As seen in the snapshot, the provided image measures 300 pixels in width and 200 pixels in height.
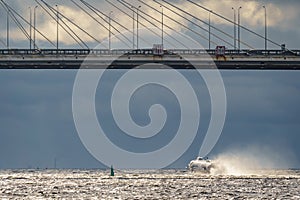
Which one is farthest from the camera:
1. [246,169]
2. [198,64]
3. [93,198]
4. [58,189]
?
[246,169]

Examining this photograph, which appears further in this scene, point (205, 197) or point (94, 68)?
point (94, 68)

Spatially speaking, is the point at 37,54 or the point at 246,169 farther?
the point at 246,169

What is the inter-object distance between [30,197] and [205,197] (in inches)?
520

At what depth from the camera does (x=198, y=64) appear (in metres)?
133

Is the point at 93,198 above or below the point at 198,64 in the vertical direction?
below

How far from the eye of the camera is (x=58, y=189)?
391 ft

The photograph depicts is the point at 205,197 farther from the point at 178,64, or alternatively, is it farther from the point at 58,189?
the point at 178,64

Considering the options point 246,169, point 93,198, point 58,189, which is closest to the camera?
point 93,198

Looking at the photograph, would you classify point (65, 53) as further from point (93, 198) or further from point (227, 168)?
point (227, 168)

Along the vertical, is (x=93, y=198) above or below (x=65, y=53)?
below

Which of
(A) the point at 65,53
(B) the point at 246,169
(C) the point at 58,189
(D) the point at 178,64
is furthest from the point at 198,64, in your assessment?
(B) the point at 246,169

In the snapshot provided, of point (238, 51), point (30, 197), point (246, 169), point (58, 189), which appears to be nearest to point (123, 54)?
point (238, 51)

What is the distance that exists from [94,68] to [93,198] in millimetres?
36138

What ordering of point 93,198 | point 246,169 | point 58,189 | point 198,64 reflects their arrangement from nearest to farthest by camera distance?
point 93,198, point 58,189, point 198,64, point 246,169
